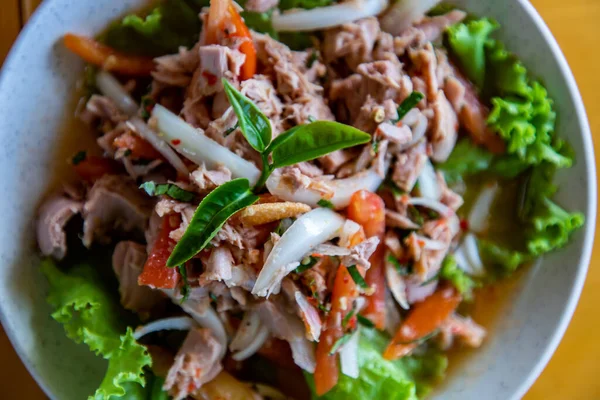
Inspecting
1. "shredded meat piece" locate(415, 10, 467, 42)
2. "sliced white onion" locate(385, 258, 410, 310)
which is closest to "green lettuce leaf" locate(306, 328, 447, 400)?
"sliced white onion" locate(385, 258, 410, 310)

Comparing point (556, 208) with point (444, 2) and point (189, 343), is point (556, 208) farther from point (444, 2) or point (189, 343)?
point (189, 343)

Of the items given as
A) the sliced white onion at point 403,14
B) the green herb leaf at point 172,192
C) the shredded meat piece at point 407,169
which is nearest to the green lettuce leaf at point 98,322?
the green herb leaf at point 172,192

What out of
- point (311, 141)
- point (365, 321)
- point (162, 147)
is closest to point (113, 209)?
point (162, 147)

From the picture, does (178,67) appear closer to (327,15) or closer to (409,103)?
(327,15)

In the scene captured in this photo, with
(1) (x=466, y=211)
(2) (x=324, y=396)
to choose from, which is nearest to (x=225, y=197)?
(2) (x=324, y=396)

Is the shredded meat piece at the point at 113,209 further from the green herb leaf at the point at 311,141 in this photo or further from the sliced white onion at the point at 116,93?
the green herb leaf at the point at 311,141
